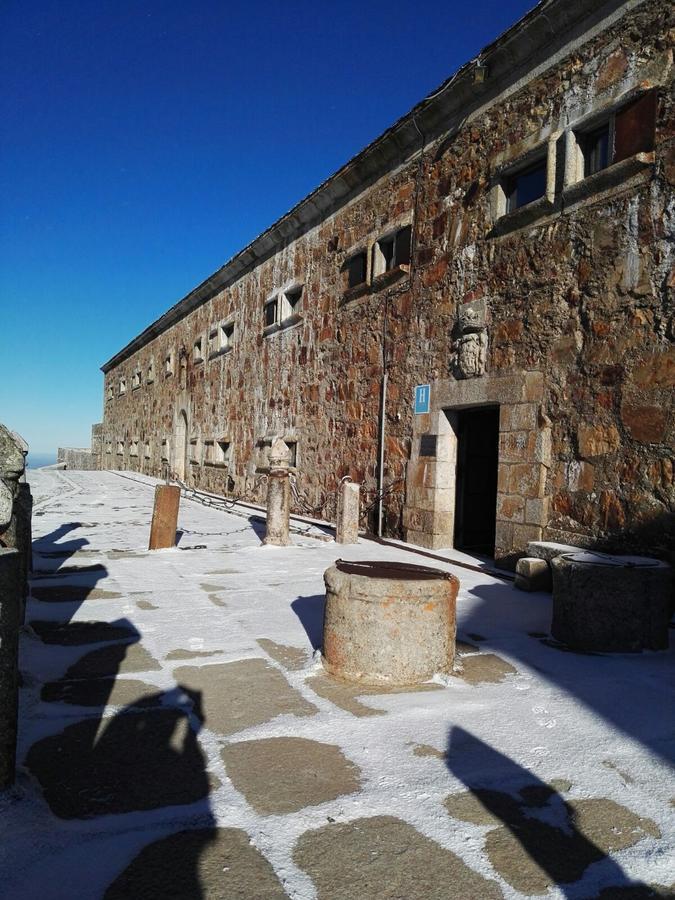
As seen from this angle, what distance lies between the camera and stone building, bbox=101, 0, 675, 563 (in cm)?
539

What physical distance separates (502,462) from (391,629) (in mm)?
3930

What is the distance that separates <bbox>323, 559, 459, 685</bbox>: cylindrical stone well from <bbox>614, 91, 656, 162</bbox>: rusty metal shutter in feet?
14.4

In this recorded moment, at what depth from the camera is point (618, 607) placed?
386cm

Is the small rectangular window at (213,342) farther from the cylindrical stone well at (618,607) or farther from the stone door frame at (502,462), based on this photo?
the cylindrical stone well at (618,607)

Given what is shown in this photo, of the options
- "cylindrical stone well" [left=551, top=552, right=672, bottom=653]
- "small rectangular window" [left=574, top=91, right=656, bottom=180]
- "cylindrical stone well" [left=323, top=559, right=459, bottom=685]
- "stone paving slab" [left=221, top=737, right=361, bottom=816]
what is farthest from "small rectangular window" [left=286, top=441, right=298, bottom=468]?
"stone paving slab" [left=221, top=737, right=361, bottom=816]

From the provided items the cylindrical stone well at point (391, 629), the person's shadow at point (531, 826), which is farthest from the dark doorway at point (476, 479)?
the person's shadow at point (531, 826)

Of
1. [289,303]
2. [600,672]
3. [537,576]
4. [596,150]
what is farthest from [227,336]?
[600,672]

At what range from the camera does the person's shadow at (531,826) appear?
5.73ft

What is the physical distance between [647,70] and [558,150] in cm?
104

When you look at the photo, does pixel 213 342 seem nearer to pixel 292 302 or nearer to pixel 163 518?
pixel 292 302

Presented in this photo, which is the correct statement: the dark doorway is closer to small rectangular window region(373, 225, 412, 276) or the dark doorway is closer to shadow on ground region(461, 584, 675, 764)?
small rectangular window region(373, 225, 412, 276)

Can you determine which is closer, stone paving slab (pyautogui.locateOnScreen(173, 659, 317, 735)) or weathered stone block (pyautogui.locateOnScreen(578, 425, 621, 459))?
stone paving slab (pyautogui.locateOnScreen(173, 659, 317, 735))

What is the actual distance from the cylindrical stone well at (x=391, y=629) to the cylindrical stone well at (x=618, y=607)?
3.58 feet

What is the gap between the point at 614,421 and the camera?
558cm
